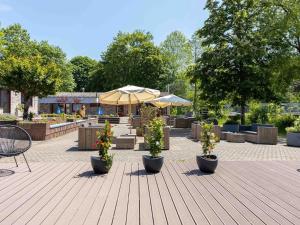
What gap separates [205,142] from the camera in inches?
270

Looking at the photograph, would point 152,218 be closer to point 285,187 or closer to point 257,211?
point 257,211

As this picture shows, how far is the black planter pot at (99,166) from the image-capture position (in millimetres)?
6312

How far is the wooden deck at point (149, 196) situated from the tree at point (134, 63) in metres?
41.5

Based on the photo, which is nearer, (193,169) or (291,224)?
(291,224)

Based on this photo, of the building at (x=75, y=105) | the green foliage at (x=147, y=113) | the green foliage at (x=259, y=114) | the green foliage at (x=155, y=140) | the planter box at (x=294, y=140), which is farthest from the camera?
the building at (x=75, y=105)

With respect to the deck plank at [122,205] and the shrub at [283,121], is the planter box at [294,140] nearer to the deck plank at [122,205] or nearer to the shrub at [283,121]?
the shrub at [283,121]

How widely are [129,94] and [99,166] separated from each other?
727 centimetres

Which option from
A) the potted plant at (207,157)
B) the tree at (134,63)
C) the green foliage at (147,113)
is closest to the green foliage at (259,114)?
the green foliage at (147,113)

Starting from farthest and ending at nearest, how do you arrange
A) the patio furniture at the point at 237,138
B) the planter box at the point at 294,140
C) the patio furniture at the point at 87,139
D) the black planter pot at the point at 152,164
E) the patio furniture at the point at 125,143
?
the patio furniture at the point at 237,138, the planter box at the point at 294,140, the patio furniture at the point at 125,143, the patio furniture at the point at 87,139, the black planter pot at the point at 152,164

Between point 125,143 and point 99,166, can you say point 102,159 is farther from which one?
point 125,143

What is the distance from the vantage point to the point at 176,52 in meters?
54.1

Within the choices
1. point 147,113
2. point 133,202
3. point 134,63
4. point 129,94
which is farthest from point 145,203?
point 134,63

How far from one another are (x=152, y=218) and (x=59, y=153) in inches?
245

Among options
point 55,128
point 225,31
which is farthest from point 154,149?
point 225,31
